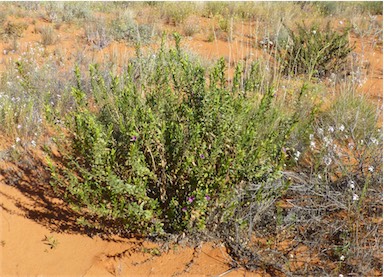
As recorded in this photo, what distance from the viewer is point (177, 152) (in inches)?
109

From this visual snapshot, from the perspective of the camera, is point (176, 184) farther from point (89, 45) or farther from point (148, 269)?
point (89, 45)

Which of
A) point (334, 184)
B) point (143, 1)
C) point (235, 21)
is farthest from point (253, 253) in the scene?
point (143, 1)

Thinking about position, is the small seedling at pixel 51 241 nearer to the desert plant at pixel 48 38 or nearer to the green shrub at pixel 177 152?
the green shrub at pixel 177 152

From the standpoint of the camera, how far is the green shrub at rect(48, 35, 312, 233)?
97.1 inches

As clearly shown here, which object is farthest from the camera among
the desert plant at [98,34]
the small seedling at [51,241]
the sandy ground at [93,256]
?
the desert plant at [98,34]

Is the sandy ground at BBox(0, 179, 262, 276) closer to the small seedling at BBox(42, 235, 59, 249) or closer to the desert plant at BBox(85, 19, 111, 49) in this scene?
the small seedling at BBox(42, 235, 59, 249)

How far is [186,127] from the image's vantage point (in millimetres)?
3018

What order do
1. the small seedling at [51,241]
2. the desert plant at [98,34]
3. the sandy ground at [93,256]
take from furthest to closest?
the desert plant at [98,34]
the small seedling at [51,241]
the sandy ground at [93,256]

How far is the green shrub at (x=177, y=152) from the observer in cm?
247

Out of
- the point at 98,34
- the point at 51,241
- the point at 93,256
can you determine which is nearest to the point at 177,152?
the point at 93,256

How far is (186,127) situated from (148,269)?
1.12 metres

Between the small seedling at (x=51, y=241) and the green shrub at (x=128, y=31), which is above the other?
the green shrub at (x=128, y=31)

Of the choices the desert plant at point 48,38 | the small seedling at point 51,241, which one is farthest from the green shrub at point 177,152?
the desert plant at point 48,38

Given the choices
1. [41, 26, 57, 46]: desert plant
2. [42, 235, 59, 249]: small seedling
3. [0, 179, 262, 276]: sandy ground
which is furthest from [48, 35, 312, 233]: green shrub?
[41, 26, 57, 46]: desert plant
